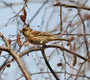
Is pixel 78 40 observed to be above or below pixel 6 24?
above

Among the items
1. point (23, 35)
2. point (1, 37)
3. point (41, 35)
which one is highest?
point (41, 35)


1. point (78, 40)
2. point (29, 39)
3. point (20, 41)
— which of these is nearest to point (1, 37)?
point (20, 41)

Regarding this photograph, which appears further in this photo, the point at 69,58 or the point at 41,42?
the point at 69,58

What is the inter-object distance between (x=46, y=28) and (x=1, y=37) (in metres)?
0.97

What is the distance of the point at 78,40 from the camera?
380cm

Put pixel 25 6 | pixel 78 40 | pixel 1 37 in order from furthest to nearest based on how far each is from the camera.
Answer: pixel 78 40, pixel 25 6, pixel 1 37

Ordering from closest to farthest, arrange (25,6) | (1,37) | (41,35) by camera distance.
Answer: (1,37)
(25,6)
(41,35)

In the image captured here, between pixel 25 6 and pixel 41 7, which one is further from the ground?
pixel 41 7

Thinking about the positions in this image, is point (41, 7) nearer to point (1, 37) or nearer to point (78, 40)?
point (78, 40)

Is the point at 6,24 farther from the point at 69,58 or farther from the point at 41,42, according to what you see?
the point at 69,58

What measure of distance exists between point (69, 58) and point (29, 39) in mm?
783

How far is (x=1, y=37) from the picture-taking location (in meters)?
2.80

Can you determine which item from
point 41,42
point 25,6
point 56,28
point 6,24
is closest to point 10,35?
point 6,24

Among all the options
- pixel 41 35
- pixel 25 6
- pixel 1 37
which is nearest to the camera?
pixel 1 37
